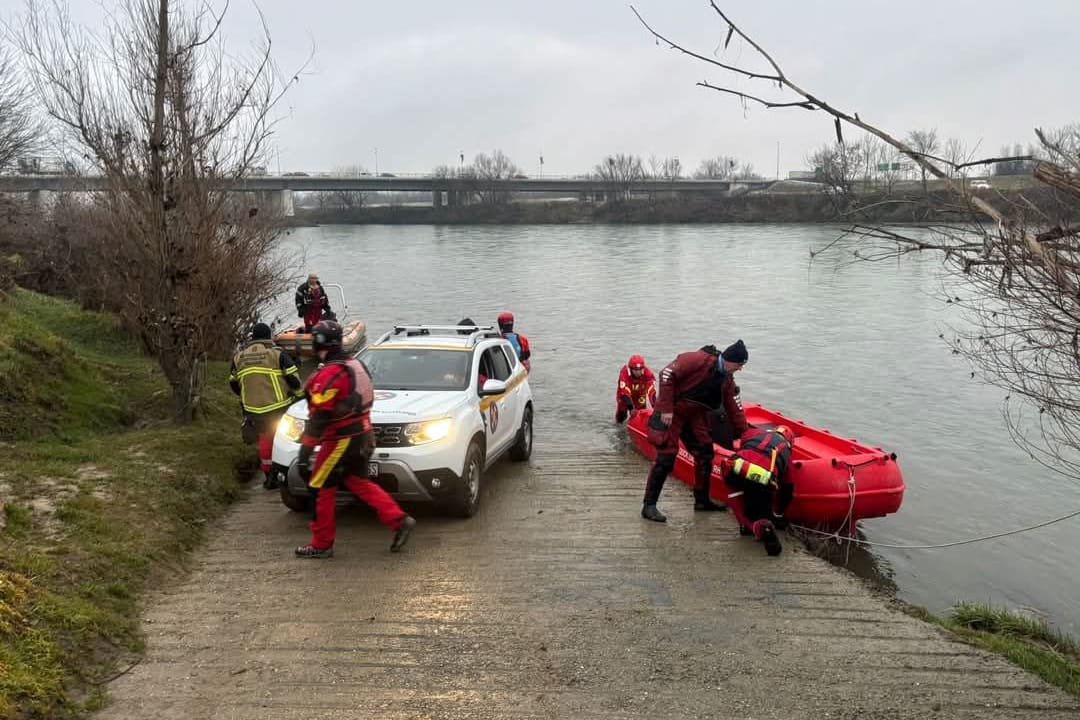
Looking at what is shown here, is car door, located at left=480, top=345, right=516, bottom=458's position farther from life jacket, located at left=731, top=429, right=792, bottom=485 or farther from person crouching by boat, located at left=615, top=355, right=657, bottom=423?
person crouching by boat, located at left=615, top=355, right=657, bottom=423

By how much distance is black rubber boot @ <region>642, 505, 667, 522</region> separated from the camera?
797 cm

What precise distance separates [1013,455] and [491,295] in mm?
23911

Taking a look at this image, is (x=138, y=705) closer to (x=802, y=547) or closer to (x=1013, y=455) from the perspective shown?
(x=802, y=547)

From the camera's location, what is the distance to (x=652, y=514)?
26.3ft

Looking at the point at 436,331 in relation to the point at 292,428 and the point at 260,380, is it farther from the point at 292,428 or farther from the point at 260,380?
the point at 292,428

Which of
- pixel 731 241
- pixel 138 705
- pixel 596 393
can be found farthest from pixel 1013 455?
pixel 731 241

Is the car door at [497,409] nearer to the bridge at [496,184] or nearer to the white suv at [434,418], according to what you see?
the white suv at [434,418]

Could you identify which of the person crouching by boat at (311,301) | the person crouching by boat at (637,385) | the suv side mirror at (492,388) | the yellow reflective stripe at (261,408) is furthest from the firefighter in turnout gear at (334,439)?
the person crouching by boat at (311,301)

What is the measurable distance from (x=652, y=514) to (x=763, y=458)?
1.28 meters

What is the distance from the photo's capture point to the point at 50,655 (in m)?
4.51

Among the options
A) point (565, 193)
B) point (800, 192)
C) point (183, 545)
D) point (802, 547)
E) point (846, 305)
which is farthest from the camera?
point (565, 193)

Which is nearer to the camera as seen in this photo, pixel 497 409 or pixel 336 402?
pixel 336 402

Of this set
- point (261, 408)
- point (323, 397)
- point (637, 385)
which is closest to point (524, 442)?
point (637, 385)

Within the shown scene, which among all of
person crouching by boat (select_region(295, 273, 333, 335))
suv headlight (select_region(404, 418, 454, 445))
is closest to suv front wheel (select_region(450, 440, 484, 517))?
suv headlight (select_region(404, 418, 454, 445))
